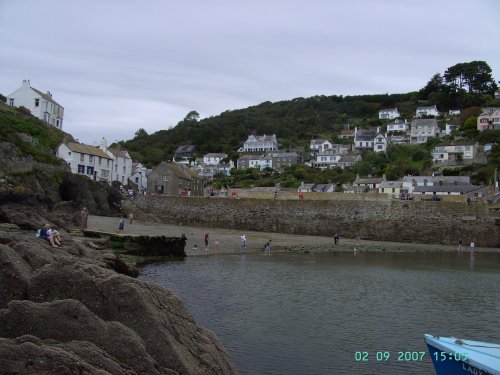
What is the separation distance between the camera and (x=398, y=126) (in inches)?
4289

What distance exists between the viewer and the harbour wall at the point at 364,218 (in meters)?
42.3

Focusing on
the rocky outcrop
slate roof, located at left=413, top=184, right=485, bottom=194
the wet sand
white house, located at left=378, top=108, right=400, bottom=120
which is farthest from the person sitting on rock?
white house, located at left=378, top=108, right=400, bottom=120

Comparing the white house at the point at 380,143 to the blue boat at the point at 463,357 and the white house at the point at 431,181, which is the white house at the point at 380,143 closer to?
the white house at the point at 431,181

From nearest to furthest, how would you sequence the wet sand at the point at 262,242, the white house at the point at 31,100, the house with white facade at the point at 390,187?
the wet sand at the point at 262,242 → the white house at the point at 31,100 → the house with white facade at the point at 390,187

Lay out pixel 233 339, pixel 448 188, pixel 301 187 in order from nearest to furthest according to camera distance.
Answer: pixel 233 339 < pixel 448 188 < pixel 301 187

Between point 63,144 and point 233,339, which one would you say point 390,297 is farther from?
point 63,144

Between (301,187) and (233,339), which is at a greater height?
(301,187)

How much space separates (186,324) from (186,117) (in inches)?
6278

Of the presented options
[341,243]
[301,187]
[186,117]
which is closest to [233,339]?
[341,243]

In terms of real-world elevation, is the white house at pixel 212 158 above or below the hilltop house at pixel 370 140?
below

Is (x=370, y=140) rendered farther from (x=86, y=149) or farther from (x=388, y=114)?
(x=86, y=149)

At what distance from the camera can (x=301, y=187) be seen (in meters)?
65.8

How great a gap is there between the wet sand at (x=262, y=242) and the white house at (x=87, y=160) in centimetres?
1044
